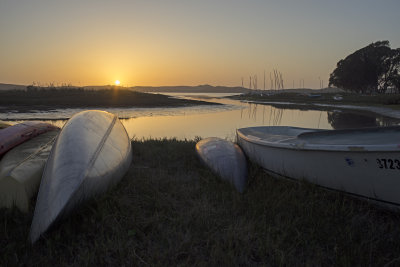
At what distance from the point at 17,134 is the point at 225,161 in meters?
3.75

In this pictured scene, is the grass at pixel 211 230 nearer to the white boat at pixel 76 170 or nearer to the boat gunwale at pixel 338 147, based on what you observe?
the white boat at pixel 76 170

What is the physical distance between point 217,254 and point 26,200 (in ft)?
7.84

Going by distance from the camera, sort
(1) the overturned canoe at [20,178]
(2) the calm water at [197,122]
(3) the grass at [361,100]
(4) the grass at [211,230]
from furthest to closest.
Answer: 1. (3) the grass at [361,100]
2. (2) the calm water at [197,122]
3. (1) the overturned canoe at [20,178]
4. (4) the grass at [211,230]

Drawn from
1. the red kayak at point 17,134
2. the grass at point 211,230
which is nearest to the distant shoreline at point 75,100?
the red kayak at point 17,134

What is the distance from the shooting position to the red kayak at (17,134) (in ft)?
13.3

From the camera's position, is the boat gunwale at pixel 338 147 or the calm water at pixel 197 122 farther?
the calm water at pixel 197 122

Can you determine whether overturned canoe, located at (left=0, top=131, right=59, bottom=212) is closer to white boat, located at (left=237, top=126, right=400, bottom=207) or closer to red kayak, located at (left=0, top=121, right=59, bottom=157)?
red kayak, located at (left=0, top=121, right=59, bottom=157)

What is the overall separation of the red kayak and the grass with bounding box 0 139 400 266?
1.57 meters

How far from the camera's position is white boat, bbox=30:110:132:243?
101 inches

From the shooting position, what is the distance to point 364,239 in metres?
2.76

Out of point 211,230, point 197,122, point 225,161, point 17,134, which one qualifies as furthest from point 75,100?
point 211,230

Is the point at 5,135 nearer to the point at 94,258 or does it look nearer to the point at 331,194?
the point at 94,258

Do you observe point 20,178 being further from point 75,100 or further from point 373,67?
point 373,67

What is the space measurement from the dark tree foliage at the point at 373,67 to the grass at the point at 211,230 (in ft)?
182
